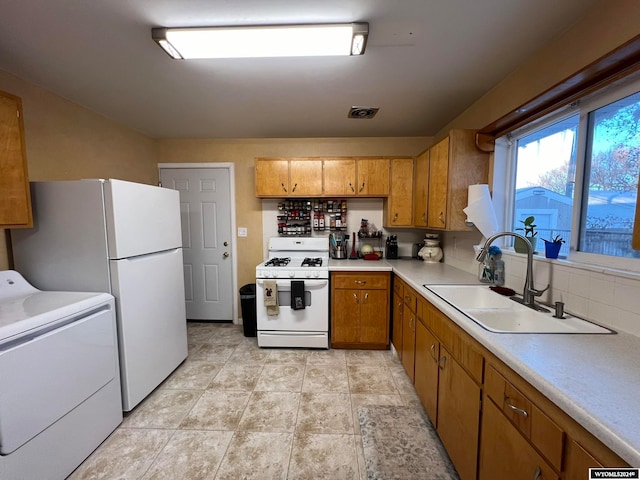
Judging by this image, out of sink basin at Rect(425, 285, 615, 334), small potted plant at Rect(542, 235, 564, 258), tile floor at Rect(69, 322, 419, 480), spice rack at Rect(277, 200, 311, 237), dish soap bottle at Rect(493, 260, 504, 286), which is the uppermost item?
spice rack at Rect(277, 200, 311, 237)

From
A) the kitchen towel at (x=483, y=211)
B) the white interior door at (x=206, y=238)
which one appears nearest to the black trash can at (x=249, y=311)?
the white interior door at (x=206, y=238)

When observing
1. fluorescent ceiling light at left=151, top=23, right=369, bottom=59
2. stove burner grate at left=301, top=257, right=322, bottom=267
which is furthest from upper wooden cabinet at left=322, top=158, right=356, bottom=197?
fluorescent ceiling light at left=151, top=23, right=369, bottom=59

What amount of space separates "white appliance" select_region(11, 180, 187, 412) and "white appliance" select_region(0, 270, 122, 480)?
9 centimetres

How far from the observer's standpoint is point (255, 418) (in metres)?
1.75

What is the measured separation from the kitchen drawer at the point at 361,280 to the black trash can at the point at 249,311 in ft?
3.25

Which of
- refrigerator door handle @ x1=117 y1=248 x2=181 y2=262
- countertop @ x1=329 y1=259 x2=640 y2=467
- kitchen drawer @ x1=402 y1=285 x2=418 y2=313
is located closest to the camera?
countertop @ x1=329 y1=259 x2=640 y2=467

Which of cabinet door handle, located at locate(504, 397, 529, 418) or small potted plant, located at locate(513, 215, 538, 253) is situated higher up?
small potted plant, located at locate(513, 215, 538, 253)

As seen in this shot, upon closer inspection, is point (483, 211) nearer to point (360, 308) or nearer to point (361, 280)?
point (361, 280)

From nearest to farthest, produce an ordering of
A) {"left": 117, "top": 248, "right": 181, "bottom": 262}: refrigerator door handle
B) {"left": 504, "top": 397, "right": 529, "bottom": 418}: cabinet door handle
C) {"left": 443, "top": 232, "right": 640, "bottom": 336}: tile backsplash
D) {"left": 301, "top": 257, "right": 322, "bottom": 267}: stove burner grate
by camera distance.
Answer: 1. {"left": 504, "top": 397, "right": 529, "bottom": 418}: cabinet door handle
2. {"left": 443, "top": 232, "right": 640, "bottom": 336}: tile backsplash
3. {"left": 117, "top": 248, "right": 181, "bottom": 262}: refrigerator door handle
4. {"left": 301, "top": 257, "right": 322, "bottom": 267}: stove burner grate

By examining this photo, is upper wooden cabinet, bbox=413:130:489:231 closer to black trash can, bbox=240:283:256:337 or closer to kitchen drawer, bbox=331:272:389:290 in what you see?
kitchen drawer, bbox=331:272:389:290

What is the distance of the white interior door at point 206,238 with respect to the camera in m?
3.21

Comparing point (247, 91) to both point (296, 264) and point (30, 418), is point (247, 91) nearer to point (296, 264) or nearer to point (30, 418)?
point (296, 264)

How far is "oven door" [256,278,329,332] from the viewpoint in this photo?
8.41 ft

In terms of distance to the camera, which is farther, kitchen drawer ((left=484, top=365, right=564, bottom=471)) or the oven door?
the oven door
